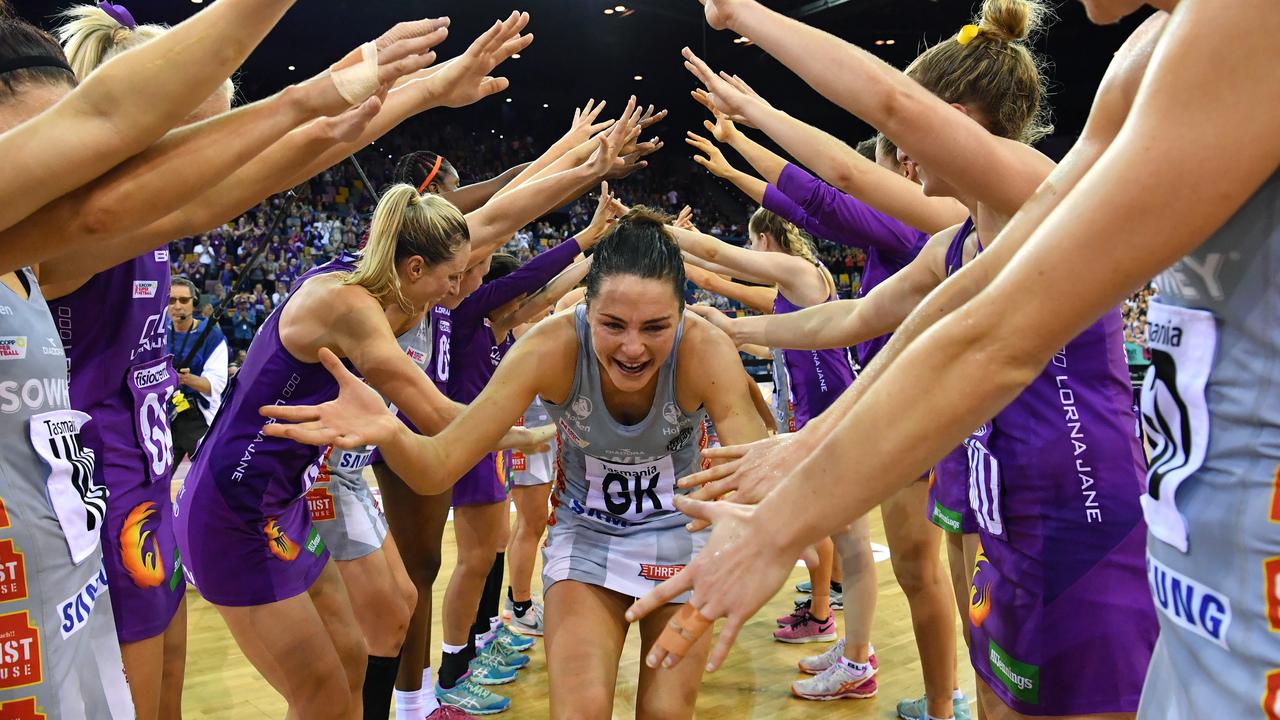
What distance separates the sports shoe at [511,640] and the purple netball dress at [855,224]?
255cm

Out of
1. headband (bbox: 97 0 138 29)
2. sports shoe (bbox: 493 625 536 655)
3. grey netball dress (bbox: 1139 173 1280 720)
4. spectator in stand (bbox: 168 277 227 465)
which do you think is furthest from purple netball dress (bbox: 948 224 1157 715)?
spectator in stand (bbox: 168 277 227 465)

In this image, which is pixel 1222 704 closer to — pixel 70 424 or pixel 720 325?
pixel 70 424

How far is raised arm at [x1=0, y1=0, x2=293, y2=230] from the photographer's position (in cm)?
123

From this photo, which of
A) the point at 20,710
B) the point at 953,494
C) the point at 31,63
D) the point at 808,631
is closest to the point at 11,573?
the point at 20,710

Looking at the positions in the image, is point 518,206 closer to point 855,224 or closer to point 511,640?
point 855,224

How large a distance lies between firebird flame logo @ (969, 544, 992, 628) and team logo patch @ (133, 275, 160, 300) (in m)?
2.29

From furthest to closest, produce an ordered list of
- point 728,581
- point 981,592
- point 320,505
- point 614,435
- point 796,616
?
point 796,616, point 320,505, point 614,435, point 981,592, point 728,581

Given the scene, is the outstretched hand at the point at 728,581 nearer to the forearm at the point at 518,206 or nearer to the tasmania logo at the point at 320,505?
the tasmania logo at the point at 320,505

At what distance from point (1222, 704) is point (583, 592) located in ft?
5.77

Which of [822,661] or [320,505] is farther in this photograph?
[822,661]

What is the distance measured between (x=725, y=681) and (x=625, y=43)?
586 inches

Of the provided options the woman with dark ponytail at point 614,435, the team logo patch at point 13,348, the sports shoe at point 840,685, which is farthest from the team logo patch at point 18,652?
the sports shoe at point 840,685

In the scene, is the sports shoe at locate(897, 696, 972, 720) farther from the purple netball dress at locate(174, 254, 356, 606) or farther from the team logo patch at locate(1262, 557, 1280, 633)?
the team logo patch at locate(1262, 557, 1280, 633)

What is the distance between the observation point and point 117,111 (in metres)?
1.28
